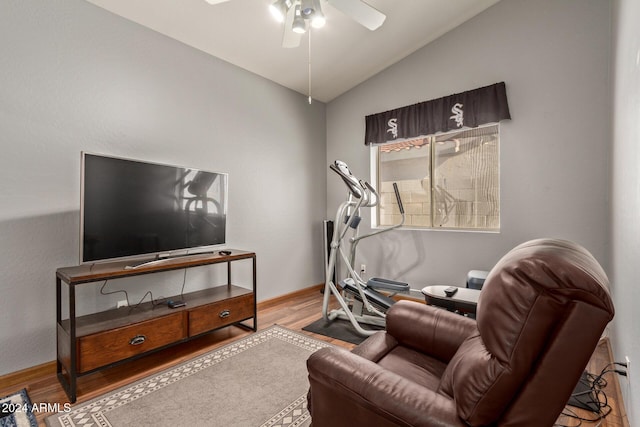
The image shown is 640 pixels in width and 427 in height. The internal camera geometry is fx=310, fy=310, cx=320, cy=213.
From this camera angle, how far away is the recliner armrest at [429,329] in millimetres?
1542

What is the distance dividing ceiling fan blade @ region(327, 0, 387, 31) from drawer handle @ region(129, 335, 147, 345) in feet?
8.79

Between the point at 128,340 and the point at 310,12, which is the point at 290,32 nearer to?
the point at 310,12

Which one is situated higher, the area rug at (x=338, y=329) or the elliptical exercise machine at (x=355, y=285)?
the elliptical exercise machine at (x=355, y=285)

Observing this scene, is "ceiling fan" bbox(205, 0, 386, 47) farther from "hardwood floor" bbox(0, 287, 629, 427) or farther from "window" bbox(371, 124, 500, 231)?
"hardwood floor" bbox(0, 287, 629, 427)

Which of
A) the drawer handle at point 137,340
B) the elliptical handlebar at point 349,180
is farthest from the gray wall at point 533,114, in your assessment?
the drawer handle at point 137,340

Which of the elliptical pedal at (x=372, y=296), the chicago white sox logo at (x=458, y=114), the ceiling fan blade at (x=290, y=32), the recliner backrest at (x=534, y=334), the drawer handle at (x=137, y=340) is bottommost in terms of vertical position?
the drawer handle at (x=137, y=340)

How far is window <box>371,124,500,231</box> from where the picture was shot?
3.35 m

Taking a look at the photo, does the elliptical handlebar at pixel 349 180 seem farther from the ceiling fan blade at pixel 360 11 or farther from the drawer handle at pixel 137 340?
the drawer handle at pixel 137 340

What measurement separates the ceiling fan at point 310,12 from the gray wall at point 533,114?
63.5 inches

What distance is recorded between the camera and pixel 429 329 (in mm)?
1631

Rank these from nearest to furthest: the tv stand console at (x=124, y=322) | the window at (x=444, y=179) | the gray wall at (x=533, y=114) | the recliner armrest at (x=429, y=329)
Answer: the recliner armrest at (x=429, y=329)
the tv stand console at (x=124, y=322)
the gray wall at (x=533, y=114)
the window at (x=444, y=179)

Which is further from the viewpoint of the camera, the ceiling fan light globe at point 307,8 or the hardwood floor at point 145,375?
the ceiling fan light globe at point 307,8

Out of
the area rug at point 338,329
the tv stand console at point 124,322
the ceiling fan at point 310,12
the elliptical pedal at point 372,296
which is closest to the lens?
the tv stand console at point 124,322

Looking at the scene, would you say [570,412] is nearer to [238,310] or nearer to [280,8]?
[238,310]
